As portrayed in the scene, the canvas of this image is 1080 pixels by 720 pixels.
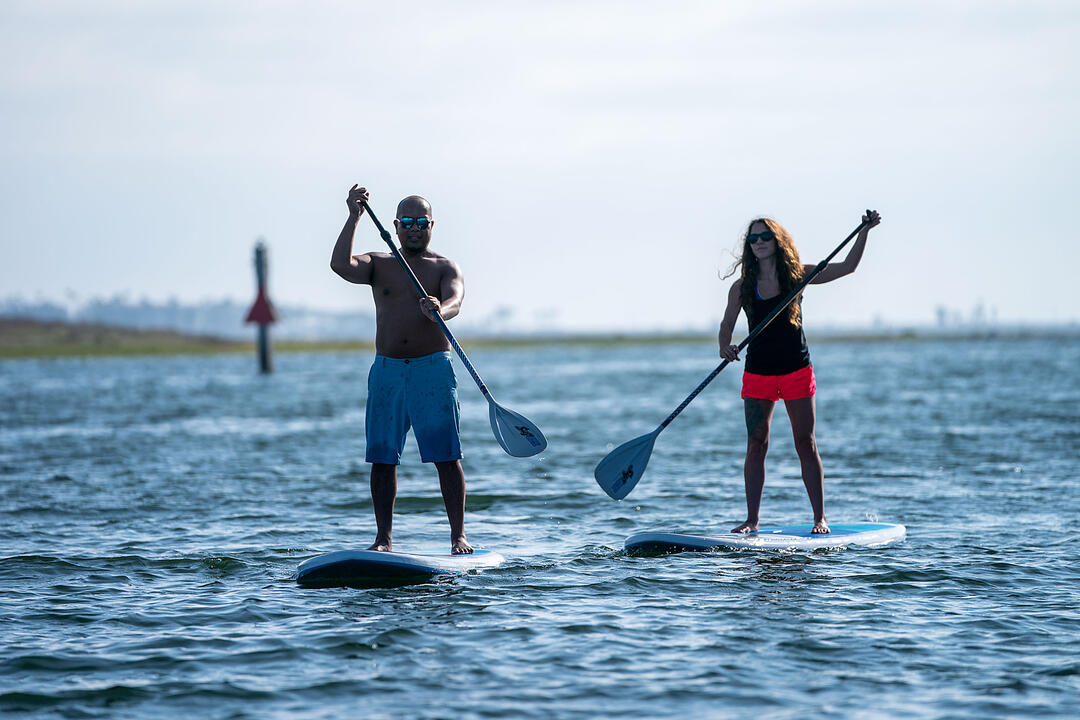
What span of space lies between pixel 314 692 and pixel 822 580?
375 cm

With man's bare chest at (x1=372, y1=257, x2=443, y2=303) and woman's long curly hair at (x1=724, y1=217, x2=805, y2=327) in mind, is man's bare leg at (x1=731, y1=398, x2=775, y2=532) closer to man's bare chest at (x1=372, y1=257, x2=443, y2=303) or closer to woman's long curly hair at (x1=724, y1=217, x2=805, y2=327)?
woman's long curly hair at (x1=724, y1=217, x2=805, y2=327)

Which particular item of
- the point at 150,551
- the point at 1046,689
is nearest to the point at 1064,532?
the point at 1046,689

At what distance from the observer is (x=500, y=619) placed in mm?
6957

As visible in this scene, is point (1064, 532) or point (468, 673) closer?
point (468, 673)

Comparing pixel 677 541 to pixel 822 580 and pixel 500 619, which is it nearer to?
pixel 822 580

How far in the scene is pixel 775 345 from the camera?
849 cm

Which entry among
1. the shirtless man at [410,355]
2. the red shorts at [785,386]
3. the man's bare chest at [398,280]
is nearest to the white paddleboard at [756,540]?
the red shorts at [785,386]

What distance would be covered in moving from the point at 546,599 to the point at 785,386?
2.40 meters

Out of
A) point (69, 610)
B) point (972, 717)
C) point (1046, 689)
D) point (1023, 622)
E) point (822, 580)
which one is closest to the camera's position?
point (972, 717)

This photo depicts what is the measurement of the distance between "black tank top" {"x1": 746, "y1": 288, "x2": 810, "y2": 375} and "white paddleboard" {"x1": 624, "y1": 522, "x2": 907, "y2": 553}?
127 centimetres

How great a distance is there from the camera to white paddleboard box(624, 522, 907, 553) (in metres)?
8.80

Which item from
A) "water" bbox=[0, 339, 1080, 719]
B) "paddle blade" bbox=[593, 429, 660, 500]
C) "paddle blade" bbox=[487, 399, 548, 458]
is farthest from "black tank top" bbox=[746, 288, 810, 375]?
"paddle blade" bbox=[487, 399, 548, 458]

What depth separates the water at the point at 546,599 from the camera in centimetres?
556

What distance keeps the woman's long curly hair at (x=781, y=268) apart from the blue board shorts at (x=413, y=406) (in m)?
2.30
